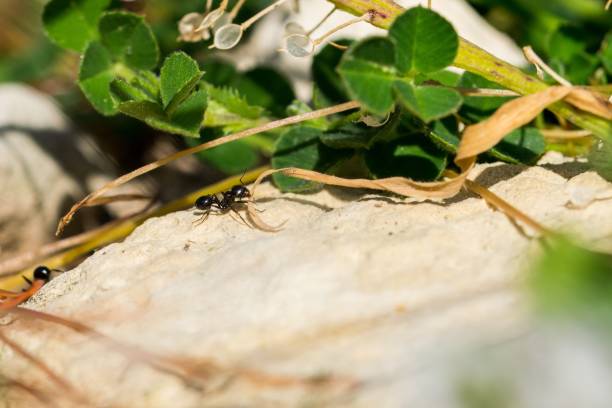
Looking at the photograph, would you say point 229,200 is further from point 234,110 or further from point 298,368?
point 298,368

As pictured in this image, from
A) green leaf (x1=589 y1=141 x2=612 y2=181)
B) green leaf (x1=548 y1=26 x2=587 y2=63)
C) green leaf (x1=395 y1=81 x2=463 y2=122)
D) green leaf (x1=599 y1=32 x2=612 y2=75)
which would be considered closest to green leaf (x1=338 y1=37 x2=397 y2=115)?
green leaf (x1=395 y1=81 x2=463 y2=122)

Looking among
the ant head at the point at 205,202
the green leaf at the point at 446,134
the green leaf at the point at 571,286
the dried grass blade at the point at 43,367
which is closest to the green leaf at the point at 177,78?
the ant head at the point at 205,202

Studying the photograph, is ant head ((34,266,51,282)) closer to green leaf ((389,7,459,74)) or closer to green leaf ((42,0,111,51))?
green leaf ((42,0,111,51))

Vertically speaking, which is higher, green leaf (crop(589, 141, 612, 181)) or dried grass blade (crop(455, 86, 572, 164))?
dried grass blade (crop(455, 86, 572, 164))

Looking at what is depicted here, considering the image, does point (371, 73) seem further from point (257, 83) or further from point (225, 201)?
point (257, 83)

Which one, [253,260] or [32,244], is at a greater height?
[253,260]

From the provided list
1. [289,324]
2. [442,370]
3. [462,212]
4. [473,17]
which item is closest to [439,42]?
[462,212]
